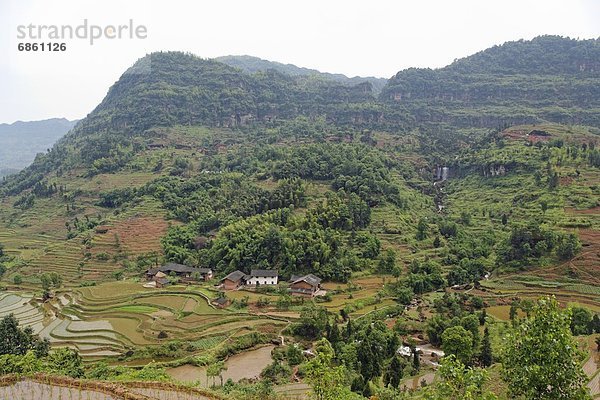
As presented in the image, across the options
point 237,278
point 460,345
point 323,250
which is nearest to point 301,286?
point 323,250

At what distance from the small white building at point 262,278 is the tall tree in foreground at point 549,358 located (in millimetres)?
35442

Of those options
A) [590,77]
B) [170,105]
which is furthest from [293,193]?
[590,77]

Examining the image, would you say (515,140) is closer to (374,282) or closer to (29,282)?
(374,282)

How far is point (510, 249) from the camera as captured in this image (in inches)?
1764

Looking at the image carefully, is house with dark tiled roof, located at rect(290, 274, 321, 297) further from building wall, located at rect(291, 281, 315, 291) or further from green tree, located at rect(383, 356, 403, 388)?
green tree, located at rect(383, 356, 403, 388)

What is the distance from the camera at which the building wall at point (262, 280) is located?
4444 centimetres

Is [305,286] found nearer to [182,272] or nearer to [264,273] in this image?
[264,273]

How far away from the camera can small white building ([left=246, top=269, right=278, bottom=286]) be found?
44.4 meters

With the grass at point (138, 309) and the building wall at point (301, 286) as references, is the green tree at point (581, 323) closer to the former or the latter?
the building wall at point (301, 286)

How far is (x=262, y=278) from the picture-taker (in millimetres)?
44594

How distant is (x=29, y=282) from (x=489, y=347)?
1864 inches

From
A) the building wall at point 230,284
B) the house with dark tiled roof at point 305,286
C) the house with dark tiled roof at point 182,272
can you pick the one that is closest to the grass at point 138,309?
the building wall at point 230,284

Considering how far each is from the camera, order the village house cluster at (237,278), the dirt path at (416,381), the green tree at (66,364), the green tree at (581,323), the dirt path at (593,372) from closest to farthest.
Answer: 1. the dirt path at (593,372)
2. the green tree at (66,364)
3. the dirt path at (416,381)
4. the green tree at (581,323)
5. the village house cluster at (237,278)

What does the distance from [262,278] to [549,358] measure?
120 feet
